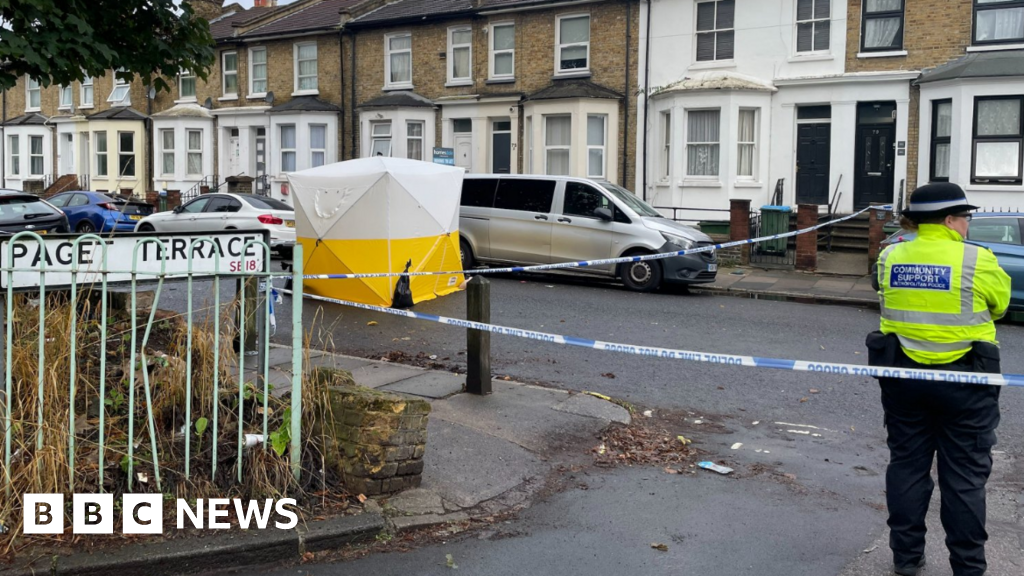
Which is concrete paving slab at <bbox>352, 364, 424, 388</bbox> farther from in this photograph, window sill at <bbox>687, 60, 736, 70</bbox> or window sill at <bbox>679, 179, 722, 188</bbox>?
window sill at <bbox>687, 60, 736, 70</bbox>

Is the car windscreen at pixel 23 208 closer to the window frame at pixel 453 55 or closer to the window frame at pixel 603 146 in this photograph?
the window frame at pixel 453 55

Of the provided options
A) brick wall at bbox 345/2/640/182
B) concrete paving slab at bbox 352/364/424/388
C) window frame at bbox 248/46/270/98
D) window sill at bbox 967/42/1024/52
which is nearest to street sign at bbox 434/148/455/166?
brick wall at bbox 345/2/640/182

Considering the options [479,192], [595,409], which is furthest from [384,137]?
[595,409]

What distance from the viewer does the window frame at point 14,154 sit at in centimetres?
4153

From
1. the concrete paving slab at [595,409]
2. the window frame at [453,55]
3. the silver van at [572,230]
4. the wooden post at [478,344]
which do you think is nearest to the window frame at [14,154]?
the window frame at [453,55]

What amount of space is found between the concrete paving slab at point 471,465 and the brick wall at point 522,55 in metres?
19.5

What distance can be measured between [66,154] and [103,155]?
3212 millimetres

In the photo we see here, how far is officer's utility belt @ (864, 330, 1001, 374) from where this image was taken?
4477 millimetres

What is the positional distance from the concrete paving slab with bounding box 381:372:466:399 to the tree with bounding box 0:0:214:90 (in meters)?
3.57

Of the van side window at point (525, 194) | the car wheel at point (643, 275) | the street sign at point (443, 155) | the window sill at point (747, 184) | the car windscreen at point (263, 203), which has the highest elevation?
the street sign at point (443, 155)

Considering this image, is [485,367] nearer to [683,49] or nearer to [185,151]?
[683,49]

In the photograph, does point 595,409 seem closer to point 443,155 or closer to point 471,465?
point 471,465

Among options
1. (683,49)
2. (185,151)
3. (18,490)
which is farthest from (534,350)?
(185,151)

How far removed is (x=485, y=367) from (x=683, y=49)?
18.2m
